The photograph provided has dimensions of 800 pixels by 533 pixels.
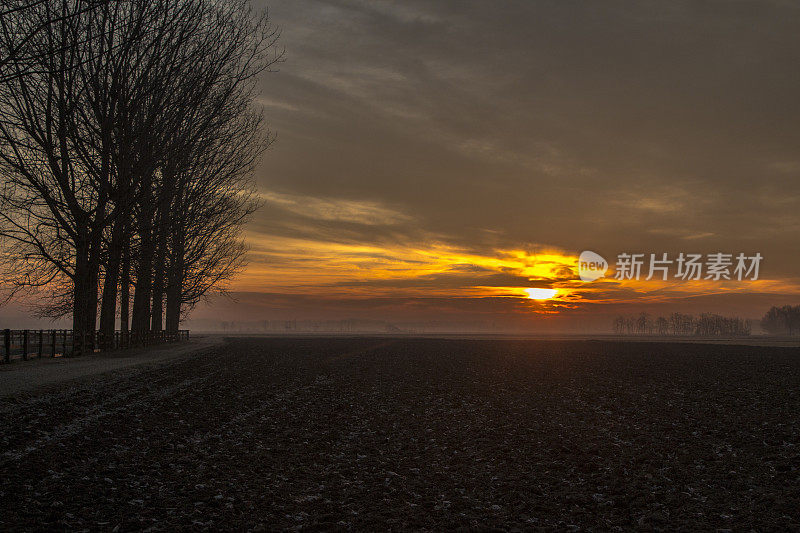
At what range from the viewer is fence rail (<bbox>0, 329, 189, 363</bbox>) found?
3141 cm

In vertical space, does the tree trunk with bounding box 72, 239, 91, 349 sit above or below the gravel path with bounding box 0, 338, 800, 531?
above

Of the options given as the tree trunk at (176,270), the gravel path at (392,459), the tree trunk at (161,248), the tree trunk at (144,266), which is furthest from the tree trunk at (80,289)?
the gravel path at (392,459)

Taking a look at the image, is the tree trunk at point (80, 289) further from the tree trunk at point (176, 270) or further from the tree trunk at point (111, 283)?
the tree trunk at point (176, 270)

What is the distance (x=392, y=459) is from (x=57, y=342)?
35793 mm

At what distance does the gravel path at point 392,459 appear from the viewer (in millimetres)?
8945

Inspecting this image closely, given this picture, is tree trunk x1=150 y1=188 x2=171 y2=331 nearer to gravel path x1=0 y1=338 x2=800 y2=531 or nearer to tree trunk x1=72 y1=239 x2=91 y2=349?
tree trunk x1=72 y1=239 x2=91 y2=349

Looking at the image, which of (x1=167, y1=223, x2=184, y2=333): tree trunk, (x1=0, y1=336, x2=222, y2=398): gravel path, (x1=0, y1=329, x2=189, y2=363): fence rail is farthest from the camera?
(x1=167, y1=223, x2=184, y2=333): tree trunk

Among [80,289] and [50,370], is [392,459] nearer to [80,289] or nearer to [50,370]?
[50,370]

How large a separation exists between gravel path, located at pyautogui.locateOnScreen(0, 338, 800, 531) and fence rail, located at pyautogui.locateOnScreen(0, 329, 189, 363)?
1029 cm

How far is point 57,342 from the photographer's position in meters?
40.2

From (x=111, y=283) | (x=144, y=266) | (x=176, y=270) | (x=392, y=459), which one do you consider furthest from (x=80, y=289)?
(x=392, y=459)

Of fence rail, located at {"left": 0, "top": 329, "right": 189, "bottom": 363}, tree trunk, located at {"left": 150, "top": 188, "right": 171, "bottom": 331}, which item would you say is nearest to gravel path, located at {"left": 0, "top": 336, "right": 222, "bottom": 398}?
fence rail, located at {"left": 0, "top": 329, "right": 189, "bottom": 363}

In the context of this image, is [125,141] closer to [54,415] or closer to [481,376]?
[54,415]

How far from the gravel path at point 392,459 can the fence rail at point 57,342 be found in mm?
10292
